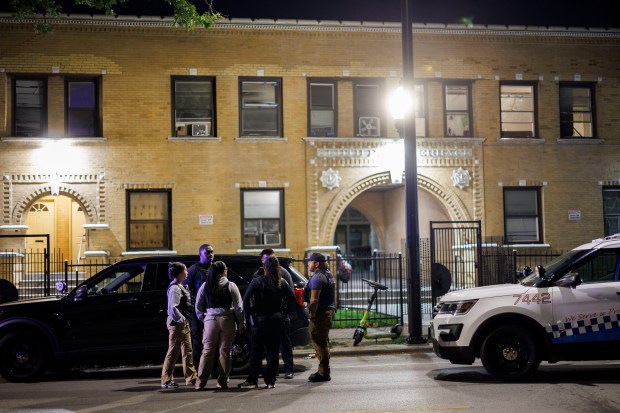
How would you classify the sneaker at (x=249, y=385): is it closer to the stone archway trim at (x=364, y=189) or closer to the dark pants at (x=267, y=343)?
the dark pants at (x=267, y=343)

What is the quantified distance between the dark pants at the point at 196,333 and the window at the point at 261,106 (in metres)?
11.5

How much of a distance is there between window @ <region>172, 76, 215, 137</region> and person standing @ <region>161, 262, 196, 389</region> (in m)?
11.4

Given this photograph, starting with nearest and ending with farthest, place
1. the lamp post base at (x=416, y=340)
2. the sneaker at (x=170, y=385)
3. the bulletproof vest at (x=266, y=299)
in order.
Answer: the bulletproof vest at (x=266, y=299) → the sneaker at (x=170, y=385) → the lamp post base at (x=416, y=340)

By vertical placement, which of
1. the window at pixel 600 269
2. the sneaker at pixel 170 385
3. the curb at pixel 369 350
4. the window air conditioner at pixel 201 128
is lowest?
the curb at pixel 369 350

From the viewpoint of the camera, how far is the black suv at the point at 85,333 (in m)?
11.7

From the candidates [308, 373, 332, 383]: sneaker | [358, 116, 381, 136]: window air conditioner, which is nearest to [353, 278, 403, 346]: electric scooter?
[308, 373, 332, 383]: sneaker

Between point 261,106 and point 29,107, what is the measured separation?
648 centimetres

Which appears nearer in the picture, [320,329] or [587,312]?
[587,312]

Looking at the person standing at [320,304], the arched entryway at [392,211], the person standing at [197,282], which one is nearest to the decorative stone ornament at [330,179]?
the arched entryway at [392,211]

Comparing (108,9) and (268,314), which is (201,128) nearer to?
(108,9)

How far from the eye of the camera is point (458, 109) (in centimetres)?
2264

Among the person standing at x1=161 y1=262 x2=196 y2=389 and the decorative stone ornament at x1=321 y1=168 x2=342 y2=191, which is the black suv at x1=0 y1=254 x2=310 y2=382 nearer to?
the person standing at x1=161 y1=262 x2=196 y2=389

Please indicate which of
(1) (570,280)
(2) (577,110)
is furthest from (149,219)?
(1) (570,280)

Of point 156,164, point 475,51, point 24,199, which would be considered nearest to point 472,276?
point 475,51
